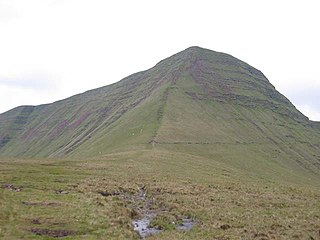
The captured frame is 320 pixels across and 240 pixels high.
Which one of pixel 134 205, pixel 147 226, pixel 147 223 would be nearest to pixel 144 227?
pixel 147 226

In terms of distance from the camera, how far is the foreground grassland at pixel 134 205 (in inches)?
1220


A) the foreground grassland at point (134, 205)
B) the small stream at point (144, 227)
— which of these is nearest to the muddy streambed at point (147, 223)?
the small stream at point (144, 227)

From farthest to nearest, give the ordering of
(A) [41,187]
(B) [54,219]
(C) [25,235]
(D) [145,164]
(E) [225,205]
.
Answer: (D) [145,164], (A) [41,187], (E) [225,205], (B) [54,219], (C) [25,235]

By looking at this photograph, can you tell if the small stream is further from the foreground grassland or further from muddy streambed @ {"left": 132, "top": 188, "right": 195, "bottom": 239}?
the foreground grassland

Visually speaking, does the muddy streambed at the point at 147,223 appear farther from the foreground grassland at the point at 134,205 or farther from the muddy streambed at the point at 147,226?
the foreground grassland at the point at 134,205

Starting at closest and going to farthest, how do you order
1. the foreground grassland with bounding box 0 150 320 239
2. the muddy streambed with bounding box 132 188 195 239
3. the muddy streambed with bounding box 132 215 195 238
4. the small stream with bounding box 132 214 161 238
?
the foreground grassland with bounding box 0 150 320 239 < the small stream with bounding box 132 214 161 238 < the muddy streambed with bounding box 132 215 195 238 < the muddy streambed with bounding box 132 188 195 239

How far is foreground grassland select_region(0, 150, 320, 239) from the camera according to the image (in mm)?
31000

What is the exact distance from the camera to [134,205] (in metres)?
44.4

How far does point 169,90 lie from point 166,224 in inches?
6504

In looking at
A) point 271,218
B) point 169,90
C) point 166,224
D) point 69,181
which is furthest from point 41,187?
point 169,90

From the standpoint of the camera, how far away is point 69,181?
56.7 m

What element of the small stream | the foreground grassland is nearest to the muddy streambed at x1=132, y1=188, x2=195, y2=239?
the small stream

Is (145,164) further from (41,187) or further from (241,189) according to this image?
(41,187)

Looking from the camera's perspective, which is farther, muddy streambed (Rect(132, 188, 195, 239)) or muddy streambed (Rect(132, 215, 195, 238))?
muddy streambed (Rect(132, 188, 195, 239))
